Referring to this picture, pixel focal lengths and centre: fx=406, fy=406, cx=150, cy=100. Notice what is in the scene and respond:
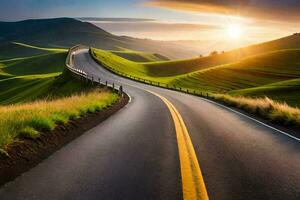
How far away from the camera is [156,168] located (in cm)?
732

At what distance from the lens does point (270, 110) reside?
1916cm

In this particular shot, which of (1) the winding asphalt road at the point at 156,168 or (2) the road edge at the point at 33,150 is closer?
(1) the winding asphalt road at the point at 156,168

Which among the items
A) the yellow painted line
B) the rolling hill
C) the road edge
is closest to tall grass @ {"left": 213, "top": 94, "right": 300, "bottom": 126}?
the yellow painted line

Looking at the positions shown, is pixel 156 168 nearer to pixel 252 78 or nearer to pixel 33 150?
pixel 33 150

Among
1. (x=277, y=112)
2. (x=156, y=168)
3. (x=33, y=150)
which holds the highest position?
(x=156, y=168)

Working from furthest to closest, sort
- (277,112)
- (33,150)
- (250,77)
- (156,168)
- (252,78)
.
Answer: (250,77), (252,78), (277,112), (33,150), (156,168)

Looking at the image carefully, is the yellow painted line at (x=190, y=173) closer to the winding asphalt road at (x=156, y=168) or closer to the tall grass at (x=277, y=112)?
the winding asphalt road at (x=156, y=168)

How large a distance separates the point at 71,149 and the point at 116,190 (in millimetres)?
3684

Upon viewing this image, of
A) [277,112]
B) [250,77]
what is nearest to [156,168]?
[277,112]

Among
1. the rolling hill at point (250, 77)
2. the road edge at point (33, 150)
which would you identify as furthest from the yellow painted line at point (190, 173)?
the rolling hill at point (250, 77)

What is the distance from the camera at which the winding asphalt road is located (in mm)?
5797

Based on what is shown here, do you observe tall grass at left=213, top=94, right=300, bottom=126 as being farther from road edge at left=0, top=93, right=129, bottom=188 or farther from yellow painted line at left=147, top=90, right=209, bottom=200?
road edge at left=0, top=93, right=129, bottom=188

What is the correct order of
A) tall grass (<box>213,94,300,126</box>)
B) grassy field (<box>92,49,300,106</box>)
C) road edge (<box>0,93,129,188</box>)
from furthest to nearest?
grassy field (<box>92,49,300,106</box>) < tall grass (<box>213,94,300,126</box>) < road edge (<box>0,93,129,188</box>)

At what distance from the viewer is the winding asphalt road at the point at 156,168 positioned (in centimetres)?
580
